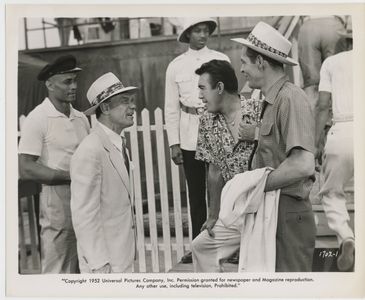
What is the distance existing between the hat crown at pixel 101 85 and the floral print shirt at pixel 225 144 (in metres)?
0.58

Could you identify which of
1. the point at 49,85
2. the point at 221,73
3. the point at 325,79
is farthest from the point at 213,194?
the point at 49,85

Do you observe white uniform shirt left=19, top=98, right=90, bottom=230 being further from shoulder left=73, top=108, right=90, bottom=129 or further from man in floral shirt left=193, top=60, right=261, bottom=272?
man in floral shirt left=193, top=60, right=261, bottom=272

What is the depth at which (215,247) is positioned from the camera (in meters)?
2.73

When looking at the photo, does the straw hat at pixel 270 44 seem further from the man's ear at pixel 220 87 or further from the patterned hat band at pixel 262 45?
the man's ear at pixel 220 87

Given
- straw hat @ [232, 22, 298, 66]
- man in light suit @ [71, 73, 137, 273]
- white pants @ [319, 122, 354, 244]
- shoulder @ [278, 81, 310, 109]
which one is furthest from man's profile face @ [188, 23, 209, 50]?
white pants @ [319, 122, 354, 244]

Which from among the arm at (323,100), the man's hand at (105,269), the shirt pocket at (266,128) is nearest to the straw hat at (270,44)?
the arm at (323,100)

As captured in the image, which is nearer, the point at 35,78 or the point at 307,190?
the point at 307,190

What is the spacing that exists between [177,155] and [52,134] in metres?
0.75

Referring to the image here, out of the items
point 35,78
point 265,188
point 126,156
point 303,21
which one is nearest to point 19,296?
point 126,156

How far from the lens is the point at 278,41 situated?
2.57 m

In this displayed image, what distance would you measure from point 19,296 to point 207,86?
5.55 feet

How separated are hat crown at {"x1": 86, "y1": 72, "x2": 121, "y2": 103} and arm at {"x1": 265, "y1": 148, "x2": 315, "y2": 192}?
3.50 feet
